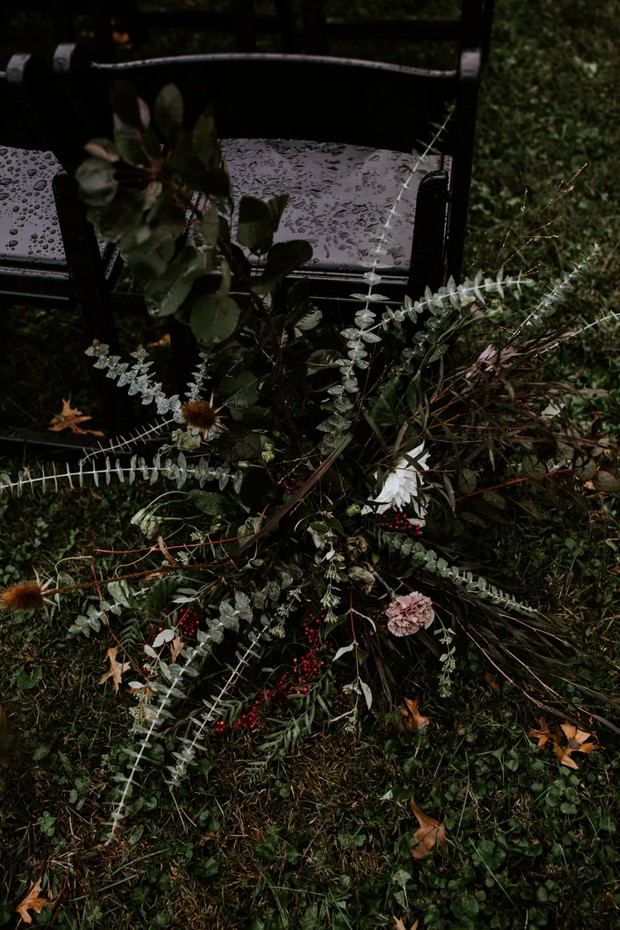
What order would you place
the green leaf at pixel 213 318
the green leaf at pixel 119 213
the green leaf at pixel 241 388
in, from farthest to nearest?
the green leaf at pixel 241 388, the green leaf at pixel 213 318, the green leaf at pixel 119 213

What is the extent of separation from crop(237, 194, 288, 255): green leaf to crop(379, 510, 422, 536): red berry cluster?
0.80 m

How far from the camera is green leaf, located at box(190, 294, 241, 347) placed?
1299 mm

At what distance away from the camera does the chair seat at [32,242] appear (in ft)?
Result: 6.42

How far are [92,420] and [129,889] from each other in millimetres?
1358

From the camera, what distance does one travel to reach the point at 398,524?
1.90m

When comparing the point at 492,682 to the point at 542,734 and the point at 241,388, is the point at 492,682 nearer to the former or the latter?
the point at 542,734

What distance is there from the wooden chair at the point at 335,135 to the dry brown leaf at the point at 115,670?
3.30 ft

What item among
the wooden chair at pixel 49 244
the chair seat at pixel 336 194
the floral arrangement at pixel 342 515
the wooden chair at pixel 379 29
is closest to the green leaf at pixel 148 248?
the floral arrangement at pixel 342 515

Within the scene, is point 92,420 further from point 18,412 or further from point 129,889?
point 129,889

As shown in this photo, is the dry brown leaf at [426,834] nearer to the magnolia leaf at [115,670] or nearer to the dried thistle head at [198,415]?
the magnolia leaf at [115,670]

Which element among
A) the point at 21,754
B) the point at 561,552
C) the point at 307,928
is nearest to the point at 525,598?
the point at 561,552

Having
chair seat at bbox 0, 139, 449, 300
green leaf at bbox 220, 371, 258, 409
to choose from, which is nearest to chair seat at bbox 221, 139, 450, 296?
chair seat at bbox 0, 139, 449, 300

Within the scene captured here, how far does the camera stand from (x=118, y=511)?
7.55 feet

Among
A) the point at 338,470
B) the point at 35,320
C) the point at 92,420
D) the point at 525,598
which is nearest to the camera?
the point at 338,470
